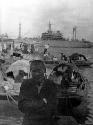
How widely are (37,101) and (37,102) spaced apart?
0.04 ft

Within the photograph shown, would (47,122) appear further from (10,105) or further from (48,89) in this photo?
(10,105)

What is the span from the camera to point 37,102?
9.25 ft

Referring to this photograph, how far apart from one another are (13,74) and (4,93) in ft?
11.3

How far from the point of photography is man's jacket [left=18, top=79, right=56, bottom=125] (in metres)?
2.76

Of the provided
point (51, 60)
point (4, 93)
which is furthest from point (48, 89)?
point (51, 60)

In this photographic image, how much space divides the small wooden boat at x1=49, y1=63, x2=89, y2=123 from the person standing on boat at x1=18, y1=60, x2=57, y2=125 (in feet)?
8.39

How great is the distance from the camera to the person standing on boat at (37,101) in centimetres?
276

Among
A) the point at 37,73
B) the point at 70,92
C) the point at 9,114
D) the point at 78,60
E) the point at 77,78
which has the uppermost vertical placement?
the point at 78,60

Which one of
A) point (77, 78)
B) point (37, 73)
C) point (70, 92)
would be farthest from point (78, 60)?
point (37, 73)

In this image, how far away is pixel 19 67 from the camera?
943cm

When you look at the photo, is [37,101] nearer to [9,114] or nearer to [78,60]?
[9,114]

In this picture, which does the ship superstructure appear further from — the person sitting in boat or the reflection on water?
the reflection on water

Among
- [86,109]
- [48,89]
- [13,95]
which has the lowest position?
[86,109]

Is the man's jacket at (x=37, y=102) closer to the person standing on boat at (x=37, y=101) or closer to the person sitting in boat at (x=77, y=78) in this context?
the person standing on boat at (x=37, y=101)
